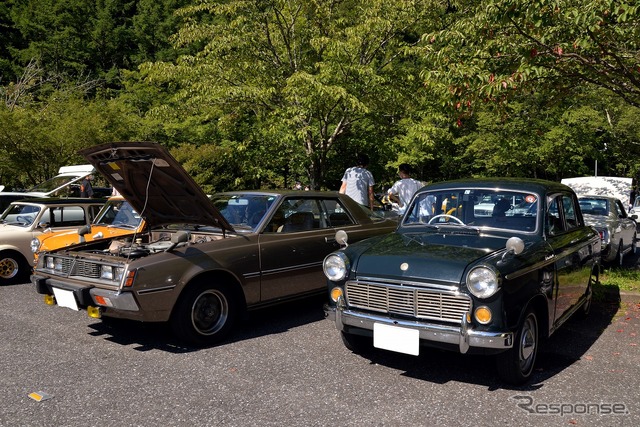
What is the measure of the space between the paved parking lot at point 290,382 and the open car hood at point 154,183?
49.6 inches

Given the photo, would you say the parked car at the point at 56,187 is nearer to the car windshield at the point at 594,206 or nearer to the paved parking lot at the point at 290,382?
the paved parking lot at the point at 290,382

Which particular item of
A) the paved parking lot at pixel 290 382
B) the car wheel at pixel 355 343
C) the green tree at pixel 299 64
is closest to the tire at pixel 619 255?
the paved parking lot at pixel 290 382

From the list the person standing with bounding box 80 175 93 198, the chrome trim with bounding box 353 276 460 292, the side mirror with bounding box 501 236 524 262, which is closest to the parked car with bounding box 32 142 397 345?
the chrome trim with bounding box 353 276 460 292

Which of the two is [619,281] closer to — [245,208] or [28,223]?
[245,208]

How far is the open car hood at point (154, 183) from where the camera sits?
486cm

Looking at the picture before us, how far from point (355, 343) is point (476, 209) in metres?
1.75

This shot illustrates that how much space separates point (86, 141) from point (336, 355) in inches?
514

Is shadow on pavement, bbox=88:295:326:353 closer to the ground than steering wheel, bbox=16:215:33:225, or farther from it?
closer to the ground

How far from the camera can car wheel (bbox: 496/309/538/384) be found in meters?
3.65

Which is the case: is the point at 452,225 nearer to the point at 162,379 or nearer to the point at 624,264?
the point at 162,379

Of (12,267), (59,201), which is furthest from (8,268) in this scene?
(59,201)

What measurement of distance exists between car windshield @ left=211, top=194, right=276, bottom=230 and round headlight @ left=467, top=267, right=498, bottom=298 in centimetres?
265

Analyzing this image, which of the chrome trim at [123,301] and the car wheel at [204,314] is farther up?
the chrome trim at [123,301]

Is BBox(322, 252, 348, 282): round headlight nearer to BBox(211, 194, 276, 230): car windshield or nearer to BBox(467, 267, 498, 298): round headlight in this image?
BBox(467, 267, 498, 298): round headlight
